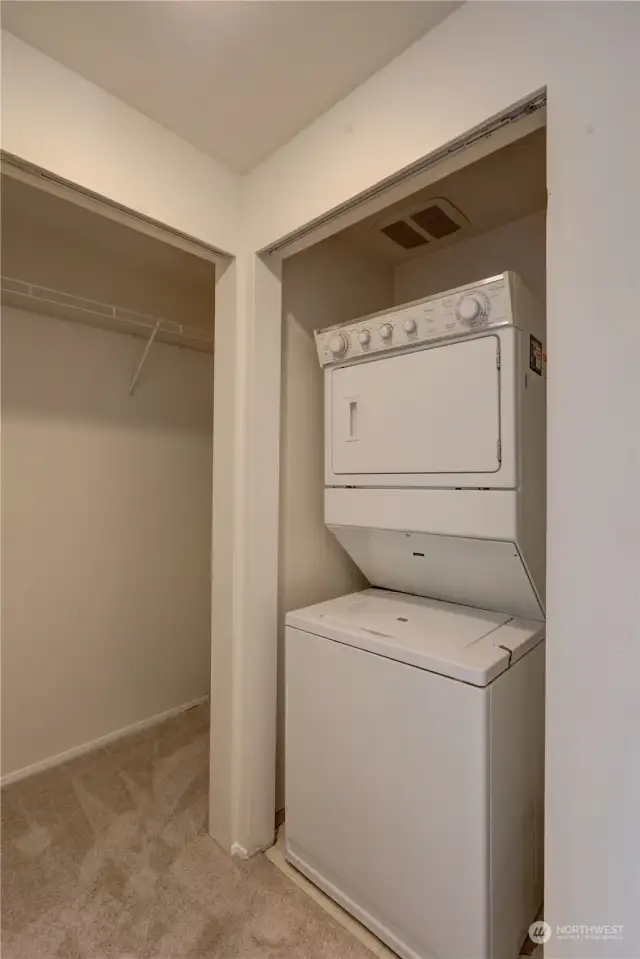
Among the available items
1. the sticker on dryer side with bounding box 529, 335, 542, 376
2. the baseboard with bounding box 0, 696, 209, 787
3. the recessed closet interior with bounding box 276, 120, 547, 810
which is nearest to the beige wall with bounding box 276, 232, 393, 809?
the recessed closet interior with bounding box 276, 120, 547, 810

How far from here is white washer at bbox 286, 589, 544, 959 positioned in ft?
4.20

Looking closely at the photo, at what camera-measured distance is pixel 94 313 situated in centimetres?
226

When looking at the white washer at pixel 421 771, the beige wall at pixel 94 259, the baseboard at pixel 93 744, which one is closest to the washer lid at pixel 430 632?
the white washer at pixel 421 771

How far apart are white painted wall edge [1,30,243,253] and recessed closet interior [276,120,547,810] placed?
383mm

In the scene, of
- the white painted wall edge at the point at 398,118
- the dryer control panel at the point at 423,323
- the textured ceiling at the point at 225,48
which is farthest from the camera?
the dryer control panel at the point at 423,323

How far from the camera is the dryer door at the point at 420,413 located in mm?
1462

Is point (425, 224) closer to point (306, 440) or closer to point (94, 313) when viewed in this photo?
point (306, 440)

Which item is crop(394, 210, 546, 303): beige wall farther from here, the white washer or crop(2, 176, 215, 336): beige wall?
the white washer

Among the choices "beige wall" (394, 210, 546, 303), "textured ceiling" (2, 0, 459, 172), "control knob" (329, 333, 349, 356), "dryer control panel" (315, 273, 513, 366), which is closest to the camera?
"textured ceiling" (2, 0, 459, 172)

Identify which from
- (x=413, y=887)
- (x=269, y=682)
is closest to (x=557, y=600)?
(x=413, y=887)

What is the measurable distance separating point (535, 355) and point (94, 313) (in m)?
1.93

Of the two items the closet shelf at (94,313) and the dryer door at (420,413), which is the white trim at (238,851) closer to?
the dryer door at (420,413)

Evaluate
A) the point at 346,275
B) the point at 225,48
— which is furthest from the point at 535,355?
the point at 225,48

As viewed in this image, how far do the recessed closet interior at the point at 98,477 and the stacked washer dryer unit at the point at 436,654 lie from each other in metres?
1.34
